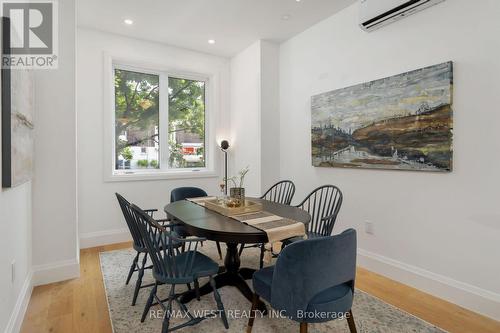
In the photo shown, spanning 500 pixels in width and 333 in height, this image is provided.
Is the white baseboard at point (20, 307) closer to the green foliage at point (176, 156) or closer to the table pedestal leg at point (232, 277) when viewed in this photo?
the table pedestal leg at point (232, 277)

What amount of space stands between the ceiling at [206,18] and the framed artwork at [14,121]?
1557mm

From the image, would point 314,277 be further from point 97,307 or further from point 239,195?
point 97,307

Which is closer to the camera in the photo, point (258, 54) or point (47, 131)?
point (47, 131)

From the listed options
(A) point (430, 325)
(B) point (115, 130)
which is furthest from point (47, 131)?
(A) point (430, 325)

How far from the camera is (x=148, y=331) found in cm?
197

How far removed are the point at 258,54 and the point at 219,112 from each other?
1216 mm

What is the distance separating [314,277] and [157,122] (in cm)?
377

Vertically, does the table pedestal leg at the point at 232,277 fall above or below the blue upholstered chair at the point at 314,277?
below

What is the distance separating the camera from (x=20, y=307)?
6.89 feet

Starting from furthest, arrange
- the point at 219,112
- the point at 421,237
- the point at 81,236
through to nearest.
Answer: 1. the point at 219,112
2. the point at 81,236
3. the point at 421,237

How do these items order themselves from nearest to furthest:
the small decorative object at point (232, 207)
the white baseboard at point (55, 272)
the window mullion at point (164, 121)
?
the small decorative object at point (232, 207), the white baseboard at point (55, 272), the window mullion at point (164, 121)

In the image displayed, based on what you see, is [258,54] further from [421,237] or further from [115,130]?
[421,237]

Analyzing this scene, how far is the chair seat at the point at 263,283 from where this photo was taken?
1.69 m

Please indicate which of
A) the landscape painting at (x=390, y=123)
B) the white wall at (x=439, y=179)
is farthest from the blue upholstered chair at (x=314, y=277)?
the landscape painting at (x=390, y=123)
